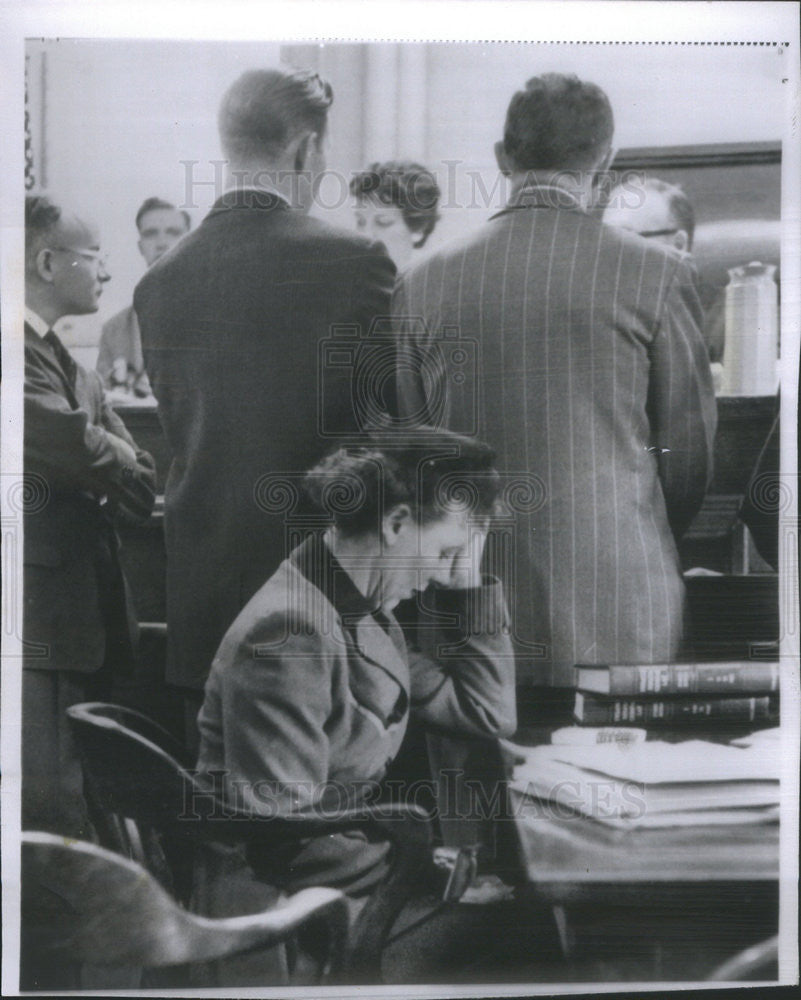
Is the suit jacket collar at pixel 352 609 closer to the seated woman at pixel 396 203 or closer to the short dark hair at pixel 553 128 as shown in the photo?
the seated woman at pixel 396 203

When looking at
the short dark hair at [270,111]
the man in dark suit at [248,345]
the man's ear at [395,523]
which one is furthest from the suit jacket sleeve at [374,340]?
the short dark hair at [270,111]

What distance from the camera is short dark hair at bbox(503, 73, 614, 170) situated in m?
2.06

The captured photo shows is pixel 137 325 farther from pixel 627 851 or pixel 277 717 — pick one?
pixel 627 851

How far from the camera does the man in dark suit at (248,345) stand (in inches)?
80.4

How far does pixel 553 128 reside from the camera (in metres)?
2.06

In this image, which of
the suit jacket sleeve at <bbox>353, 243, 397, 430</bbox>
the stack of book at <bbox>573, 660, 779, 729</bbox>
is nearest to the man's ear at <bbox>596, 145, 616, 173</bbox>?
the suit jacket sleeve at <bbox>353, 243, 397, 430</bbox>

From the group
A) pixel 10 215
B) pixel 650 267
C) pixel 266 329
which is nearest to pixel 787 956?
pixel 650 267

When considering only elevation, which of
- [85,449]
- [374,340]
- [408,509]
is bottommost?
[408,509]

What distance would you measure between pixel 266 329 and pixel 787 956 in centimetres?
162

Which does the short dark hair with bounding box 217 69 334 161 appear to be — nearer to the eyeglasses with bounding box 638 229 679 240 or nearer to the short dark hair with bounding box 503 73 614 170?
the short dark hair with bounding box 503 73 614 170

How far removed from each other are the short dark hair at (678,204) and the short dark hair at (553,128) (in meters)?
0.12

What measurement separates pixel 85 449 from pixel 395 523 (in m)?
0.62

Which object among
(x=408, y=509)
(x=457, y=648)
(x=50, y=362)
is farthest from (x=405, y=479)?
(x=50, y=362)

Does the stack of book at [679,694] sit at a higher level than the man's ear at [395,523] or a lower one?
lower
